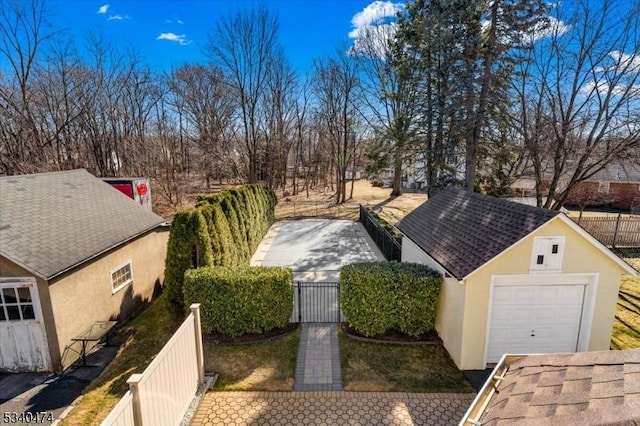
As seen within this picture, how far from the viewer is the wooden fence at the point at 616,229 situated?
1680 cm

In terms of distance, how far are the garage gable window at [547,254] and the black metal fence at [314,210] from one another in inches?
742

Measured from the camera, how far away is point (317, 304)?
1059cm

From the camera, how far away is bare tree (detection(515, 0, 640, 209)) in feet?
38.2

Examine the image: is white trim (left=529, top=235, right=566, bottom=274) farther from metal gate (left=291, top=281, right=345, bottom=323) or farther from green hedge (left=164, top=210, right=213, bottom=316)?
green hedge (left=164, top=210, right=213, bottom=316)

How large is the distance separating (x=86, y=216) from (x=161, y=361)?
23.6 feet

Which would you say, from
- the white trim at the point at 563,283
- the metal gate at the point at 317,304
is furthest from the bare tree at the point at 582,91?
the metal gate at the point at 317,304

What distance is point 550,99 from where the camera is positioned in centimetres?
1336

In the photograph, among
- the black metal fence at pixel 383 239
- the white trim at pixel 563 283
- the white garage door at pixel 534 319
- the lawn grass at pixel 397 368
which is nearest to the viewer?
the lawn grass at pixel 397 368

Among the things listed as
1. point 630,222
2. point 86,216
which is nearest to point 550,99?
point 630,222

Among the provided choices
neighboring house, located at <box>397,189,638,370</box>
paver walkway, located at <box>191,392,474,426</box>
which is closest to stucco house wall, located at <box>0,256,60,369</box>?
paver walkway, located at <box>191,392,474,426</box>

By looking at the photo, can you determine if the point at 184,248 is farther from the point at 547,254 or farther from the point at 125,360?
the point at 547,254

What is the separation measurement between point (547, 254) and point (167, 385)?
7973mm

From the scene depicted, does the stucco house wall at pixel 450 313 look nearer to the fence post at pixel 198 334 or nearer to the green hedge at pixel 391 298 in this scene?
the green hedge at pixel 391 298

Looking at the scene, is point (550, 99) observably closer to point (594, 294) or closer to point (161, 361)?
point (594, 294)
